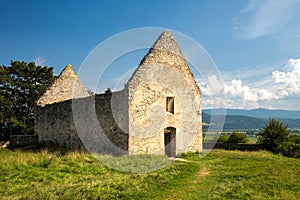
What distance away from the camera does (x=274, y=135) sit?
17375 mm

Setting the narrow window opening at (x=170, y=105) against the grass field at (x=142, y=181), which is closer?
the grass field at (x=142, y=181)

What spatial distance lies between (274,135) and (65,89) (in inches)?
648

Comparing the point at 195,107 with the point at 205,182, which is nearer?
the point at 205,182

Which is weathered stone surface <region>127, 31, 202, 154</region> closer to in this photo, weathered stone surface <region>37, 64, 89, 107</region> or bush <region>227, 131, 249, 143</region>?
bush <region>227, 131, 249, 143</region>

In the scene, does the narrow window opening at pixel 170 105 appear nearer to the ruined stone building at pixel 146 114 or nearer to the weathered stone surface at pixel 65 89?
the ruined stone building at pixel 146 114

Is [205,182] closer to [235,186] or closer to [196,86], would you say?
[235,186]

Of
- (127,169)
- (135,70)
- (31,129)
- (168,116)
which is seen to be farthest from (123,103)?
(31,129)

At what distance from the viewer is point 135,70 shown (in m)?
13.3

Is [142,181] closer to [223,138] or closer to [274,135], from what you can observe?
[274,135]

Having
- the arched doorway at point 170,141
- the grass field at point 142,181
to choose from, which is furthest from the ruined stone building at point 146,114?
the grass field at point 142,181

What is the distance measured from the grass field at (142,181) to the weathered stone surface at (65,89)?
10289mm

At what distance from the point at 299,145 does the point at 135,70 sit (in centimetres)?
1108

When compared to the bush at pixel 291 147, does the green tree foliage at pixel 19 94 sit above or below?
above

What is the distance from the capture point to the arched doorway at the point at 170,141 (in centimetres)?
1436
